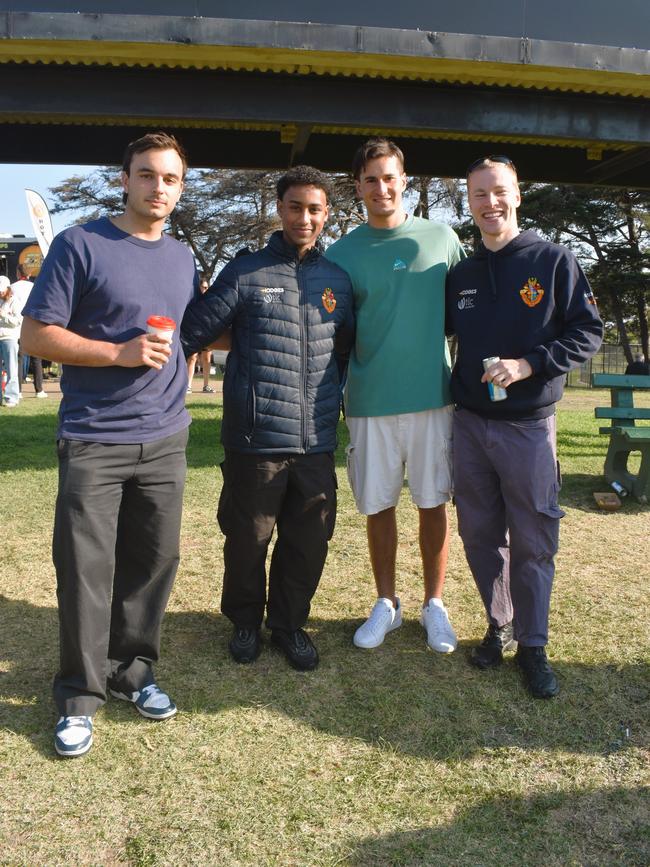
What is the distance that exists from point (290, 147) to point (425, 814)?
697 centimetres

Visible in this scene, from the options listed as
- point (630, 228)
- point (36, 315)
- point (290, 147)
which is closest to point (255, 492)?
point (36, 315)

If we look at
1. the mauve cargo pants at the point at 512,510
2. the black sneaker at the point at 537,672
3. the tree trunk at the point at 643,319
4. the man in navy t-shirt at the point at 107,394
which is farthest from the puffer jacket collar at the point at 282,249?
the tree trunk at the point at 643,319

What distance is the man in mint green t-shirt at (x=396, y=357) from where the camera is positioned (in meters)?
3.25

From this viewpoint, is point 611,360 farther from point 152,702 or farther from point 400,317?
Answer: point 152,702

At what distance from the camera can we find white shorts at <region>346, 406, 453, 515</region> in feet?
11.0

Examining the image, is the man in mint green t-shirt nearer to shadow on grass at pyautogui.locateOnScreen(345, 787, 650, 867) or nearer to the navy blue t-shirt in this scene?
the navy blue t-shirt

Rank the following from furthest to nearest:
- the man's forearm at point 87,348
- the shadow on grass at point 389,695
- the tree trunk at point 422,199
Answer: the tree trunk at point 422,199 → the shadow on grass at point 389,695 → the man's forearm at point 87,348

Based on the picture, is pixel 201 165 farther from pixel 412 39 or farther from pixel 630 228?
pixel 630 228

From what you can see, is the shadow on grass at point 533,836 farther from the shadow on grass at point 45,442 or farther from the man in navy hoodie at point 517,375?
the shadow on grass at point 45,442

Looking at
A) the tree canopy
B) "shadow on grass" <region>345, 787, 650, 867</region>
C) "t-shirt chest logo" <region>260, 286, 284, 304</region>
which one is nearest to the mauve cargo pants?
"shadow on grass" <region>345, 787, 650, 867</region>

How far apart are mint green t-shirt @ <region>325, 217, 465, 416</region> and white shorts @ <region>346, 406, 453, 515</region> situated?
76 mm

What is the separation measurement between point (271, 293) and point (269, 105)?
3930 millimetres

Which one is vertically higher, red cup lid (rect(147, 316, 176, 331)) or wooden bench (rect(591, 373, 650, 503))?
red cup lid (rect(147, 316, 176, 331))

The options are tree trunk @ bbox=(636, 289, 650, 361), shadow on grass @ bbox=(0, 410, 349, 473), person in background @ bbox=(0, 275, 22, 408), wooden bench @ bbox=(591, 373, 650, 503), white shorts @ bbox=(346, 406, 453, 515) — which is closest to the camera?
white shorts @ bbox=(346, 406, 453, 515)
